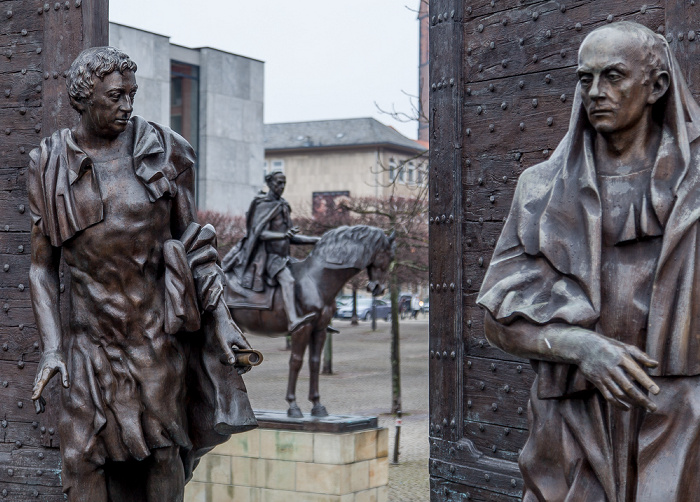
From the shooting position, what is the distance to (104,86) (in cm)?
440

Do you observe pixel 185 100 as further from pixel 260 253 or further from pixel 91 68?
pixel 91 68

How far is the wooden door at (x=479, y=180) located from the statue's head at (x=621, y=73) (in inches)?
92.8

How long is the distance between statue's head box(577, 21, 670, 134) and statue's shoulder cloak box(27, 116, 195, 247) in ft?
7.33

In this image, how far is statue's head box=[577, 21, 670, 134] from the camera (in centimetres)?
279

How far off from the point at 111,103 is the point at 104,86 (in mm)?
73

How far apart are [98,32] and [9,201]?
1.04 m

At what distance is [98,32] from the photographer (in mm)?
5891

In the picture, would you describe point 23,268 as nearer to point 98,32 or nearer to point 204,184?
point 98,32

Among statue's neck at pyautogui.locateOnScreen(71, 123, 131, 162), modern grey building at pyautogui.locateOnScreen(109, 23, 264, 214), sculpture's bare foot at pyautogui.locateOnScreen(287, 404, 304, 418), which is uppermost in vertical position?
modern grey building at pyautogui.locateOnScreen(109, 23, 264, 214)

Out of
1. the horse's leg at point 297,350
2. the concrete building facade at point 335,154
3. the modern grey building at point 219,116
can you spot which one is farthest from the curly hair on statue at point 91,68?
the concrete building facade at point 335,154

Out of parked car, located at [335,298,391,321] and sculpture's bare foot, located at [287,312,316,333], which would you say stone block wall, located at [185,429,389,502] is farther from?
parked car, located at [335,298,391,321]

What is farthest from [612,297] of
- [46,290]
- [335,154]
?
[335,154]

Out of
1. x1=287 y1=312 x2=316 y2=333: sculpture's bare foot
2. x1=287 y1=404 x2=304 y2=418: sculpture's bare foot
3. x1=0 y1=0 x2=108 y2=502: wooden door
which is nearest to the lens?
x1=0 y1=0 x2=108 y2=502: wooden door

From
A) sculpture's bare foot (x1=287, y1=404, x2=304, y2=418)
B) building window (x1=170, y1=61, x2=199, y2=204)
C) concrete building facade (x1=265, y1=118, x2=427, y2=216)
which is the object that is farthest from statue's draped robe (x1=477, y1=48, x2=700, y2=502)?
concrete building facade (x1=265, y1=118, x2=427, y2=216)
